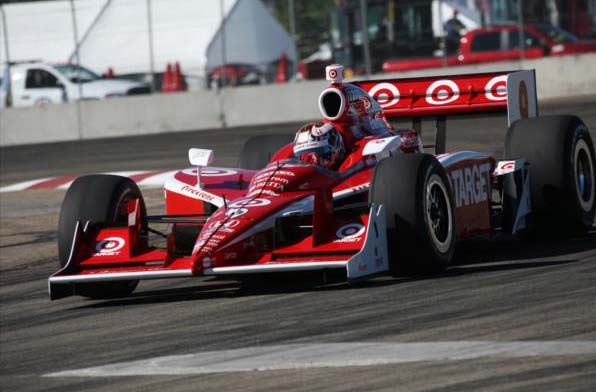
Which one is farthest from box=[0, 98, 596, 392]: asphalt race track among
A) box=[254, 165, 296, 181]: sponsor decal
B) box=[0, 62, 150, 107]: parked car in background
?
box=[0, 62, 150, 107]: parked car in background

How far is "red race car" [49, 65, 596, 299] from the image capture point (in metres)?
8.35

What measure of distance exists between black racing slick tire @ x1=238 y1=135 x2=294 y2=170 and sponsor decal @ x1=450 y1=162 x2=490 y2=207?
174cm

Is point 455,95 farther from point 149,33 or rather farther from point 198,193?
point 149,33

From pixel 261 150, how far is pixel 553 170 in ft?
7.82

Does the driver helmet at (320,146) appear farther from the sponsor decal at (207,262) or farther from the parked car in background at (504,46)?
the parked car in background at (504,46)

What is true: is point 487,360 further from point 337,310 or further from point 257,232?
point 257,232

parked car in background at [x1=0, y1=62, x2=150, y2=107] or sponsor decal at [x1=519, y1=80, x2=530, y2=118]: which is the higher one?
parked car in background at [x1=0, y1=62, x2=150, y2=107]

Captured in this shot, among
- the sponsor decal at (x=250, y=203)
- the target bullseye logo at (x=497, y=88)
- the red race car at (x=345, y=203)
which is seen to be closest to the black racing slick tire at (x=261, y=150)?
the red race car at (x=345, y=203)

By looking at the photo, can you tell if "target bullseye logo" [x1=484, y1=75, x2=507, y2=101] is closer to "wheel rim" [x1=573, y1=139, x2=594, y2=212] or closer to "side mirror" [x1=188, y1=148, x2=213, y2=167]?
"wheel rim" [x1=573, y1=139, x2=594, y2=212]

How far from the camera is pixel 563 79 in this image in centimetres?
2603

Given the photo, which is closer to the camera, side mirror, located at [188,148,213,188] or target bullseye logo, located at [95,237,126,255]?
target bullseye logo, located at [95,237,126,255]

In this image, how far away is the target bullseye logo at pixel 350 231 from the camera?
27.4ft

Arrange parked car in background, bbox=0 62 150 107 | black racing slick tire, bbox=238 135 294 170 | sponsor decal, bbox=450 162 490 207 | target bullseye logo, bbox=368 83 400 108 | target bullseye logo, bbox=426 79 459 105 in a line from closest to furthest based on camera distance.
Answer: sponsor decal, bbox=450 162 490 207, black racing slick tire, bbox=238 135 294 170, target bullseye logo, bbox=426 79 459 105, target bullseye logo, bbox=368 83 400 108, parked car in background, bbox=0 62 150 107

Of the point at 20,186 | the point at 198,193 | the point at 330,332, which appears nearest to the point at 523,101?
the point at 198,193
